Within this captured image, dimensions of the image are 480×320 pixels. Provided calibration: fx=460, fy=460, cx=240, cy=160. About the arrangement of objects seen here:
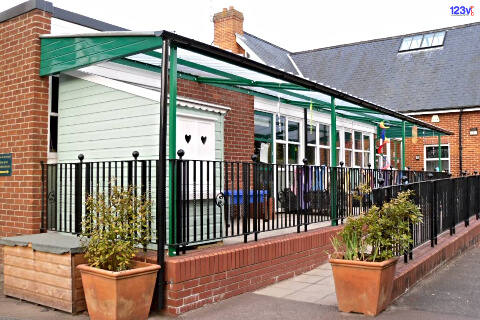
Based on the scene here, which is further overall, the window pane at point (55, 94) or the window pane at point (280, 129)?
the window pane at point (280, 129)

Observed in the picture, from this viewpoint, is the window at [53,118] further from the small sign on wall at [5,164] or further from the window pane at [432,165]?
the window pane at [432,165]

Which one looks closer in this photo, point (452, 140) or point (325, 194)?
point (325, 194)

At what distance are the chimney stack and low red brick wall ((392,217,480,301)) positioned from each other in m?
14.3

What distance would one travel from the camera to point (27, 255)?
534 cm

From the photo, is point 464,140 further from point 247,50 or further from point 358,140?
point 247,50

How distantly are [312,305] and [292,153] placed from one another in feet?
24.0

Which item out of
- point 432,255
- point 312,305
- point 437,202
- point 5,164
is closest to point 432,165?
point 437,202

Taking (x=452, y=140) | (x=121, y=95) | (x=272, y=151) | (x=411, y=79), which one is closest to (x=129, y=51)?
(x=121, y=95)

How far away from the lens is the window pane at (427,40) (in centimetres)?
2094

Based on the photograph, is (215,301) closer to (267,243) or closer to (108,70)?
(267,243)

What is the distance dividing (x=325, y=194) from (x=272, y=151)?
397 centimetres

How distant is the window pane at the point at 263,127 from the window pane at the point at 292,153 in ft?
3.29

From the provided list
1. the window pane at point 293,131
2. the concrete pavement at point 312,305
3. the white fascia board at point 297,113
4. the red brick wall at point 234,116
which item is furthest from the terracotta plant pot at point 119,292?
the window pane at point 293,131

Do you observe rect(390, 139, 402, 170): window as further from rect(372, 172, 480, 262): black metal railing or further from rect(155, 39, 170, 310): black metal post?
rect(155, 39, 170, 310): black metal post
